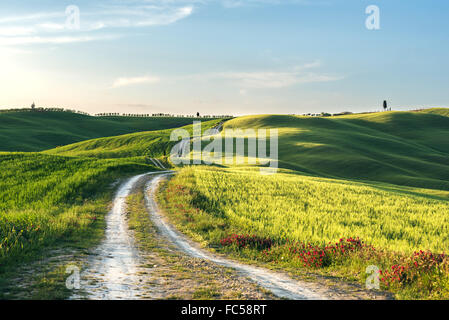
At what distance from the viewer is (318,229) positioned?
52.0 feet

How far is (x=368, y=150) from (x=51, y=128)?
5356 inches

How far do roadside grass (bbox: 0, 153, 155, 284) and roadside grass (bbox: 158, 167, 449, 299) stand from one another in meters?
4.87

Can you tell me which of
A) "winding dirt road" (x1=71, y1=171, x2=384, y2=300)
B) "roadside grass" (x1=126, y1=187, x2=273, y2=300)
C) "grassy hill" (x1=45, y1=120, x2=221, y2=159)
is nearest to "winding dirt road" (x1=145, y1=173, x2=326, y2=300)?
"winding dirt road" (x1=71, y1=171, x2=384, y2=300)

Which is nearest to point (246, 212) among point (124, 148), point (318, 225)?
point (318, 225)

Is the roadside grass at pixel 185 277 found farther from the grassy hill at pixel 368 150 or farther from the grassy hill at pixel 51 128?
the grassy hill at pixel 51 128

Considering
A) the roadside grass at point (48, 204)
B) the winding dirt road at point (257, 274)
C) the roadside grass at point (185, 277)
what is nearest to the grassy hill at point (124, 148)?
the roadside grass at point (48, 204)

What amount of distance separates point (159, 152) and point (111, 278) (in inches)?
3277

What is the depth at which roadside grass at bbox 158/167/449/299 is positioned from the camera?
32.3 feet

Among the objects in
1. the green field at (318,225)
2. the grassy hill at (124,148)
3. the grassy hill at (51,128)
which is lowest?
the green field at (318,225)

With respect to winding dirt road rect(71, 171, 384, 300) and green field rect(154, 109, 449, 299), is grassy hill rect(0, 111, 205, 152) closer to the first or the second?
green field rect(154, 109, 449, 299)

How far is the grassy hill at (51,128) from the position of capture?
123m

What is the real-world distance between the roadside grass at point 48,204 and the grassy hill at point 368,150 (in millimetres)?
40800
